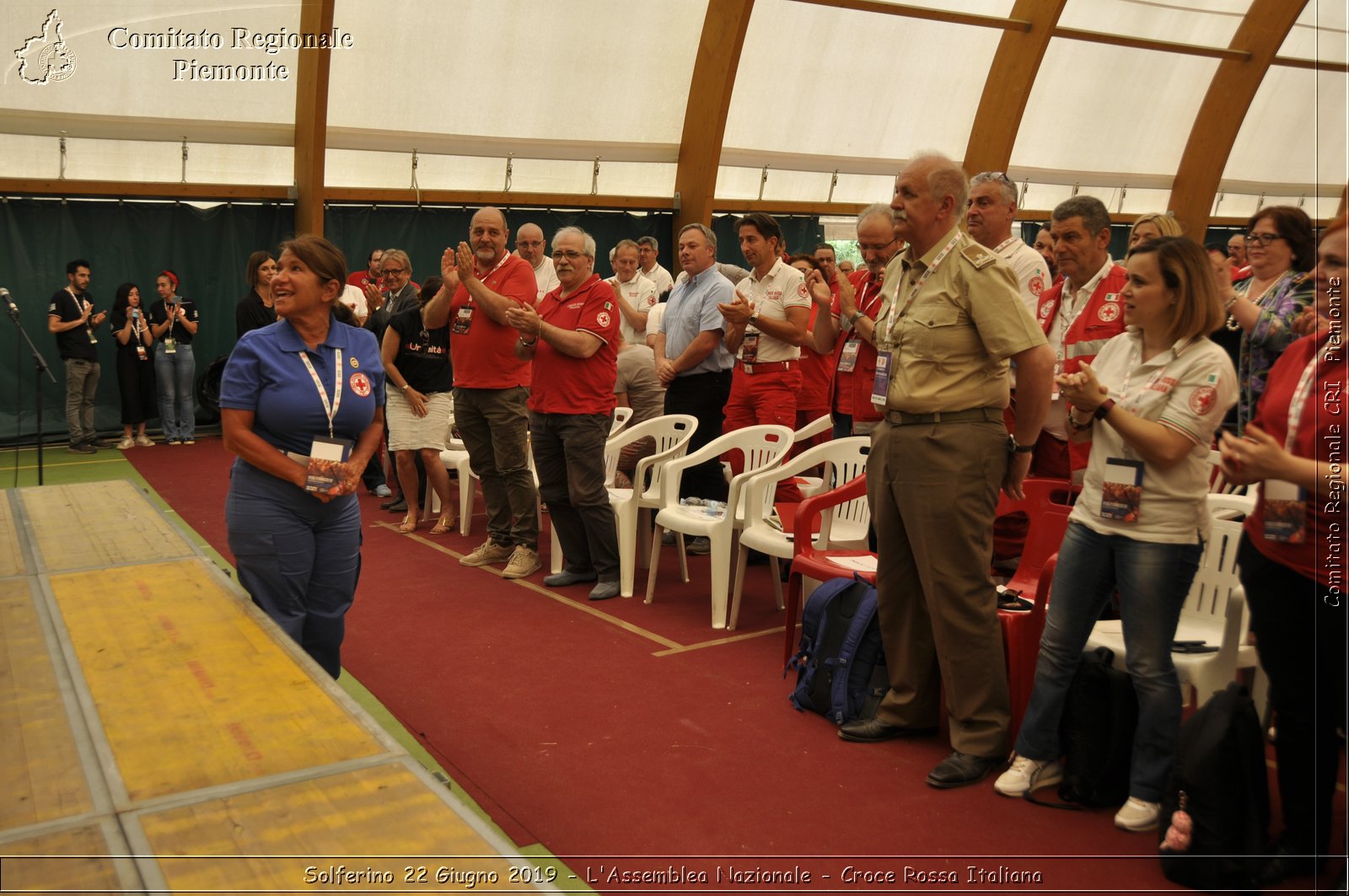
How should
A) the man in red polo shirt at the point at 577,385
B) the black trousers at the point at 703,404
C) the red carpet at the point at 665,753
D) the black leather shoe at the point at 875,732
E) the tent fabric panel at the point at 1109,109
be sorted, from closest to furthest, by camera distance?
the red carpet at the point at 665,753 < the black leather shoe at the point at 875,732 < the man in red polo shirt at the point at 577,385 < the black trousers at the point at 703,404 < the tent fabric panel at the point at 1109,109

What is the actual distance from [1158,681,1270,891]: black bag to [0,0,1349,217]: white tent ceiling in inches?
271

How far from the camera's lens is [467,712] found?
357 cm

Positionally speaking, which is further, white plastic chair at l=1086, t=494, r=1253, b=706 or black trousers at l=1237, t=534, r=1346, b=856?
white plastic chair at l=1086, t=494, r=1253, b=706

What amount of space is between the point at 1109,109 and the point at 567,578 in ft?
36.8

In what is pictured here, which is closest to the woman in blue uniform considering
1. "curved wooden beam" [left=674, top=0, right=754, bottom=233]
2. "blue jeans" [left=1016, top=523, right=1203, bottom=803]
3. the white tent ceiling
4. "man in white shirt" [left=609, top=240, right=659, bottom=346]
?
"blue jeans" [left=1016, top=523, right=1203, bottom=803]

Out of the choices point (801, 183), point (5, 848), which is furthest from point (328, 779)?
point (801, 183)

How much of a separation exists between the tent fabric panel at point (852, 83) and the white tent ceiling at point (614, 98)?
22 mm

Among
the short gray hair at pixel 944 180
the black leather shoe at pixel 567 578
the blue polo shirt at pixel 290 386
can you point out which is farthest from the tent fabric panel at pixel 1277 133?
the blue polo shirt at pixel 290 386

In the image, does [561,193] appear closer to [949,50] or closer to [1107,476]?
[949,50]

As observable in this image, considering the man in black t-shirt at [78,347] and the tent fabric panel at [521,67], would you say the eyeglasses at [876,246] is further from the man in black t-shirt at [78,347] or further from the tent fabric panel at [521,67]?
the man in black t-shirt at [78,347]

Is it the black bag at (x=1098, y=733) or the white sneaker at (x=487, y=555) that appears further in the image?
the white sneaker at (x=487, y=555)

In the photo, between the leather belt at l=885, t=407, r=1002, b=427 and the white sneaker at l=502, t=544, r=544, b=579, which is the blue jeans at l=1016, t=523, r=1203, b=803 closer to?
the leather belt at l=885, t=407, r=1002, b=427

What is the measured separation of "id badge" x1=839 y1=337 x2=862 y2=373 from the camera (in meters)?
4.65

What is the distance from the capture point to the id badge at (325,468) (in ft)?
9.17
